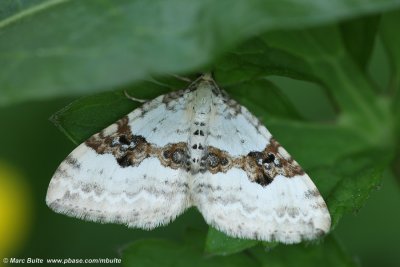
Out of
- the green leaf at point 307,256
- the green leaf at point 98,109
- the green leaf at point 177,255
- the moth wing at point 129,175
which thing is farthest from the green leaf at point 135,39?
the green leaf at point 307,256

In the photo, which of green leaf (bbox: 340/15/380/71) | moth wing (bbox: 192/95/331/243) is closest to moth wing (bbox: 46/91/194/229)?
moth wing (bbox: 192/95/331/243)

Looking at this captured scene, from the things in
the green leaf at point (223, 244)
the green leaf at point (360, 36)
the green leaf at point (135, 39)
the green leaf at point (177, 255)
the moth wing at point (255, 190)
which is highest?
the green leaf at point (360, 36)

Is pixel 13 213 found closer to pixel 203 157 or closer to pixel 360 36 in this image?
pixel 203 157

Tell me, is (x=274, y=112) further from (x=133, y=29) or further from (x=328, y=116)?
(x=328, y=116)

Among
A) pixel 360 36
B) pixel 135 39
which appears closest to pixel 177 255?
pixel 360 36

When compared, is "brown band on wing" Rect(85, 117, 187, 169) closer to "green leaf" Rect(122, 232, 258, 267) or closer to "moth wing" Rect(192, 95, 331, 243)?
"moth wing" Rect(192, 95, 331, 243)

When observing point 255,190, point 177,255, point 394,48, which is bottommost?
point 177,255

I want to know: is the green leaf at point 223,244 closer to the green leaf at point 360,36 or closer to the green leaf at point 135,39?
the green leaf at point 360,36
